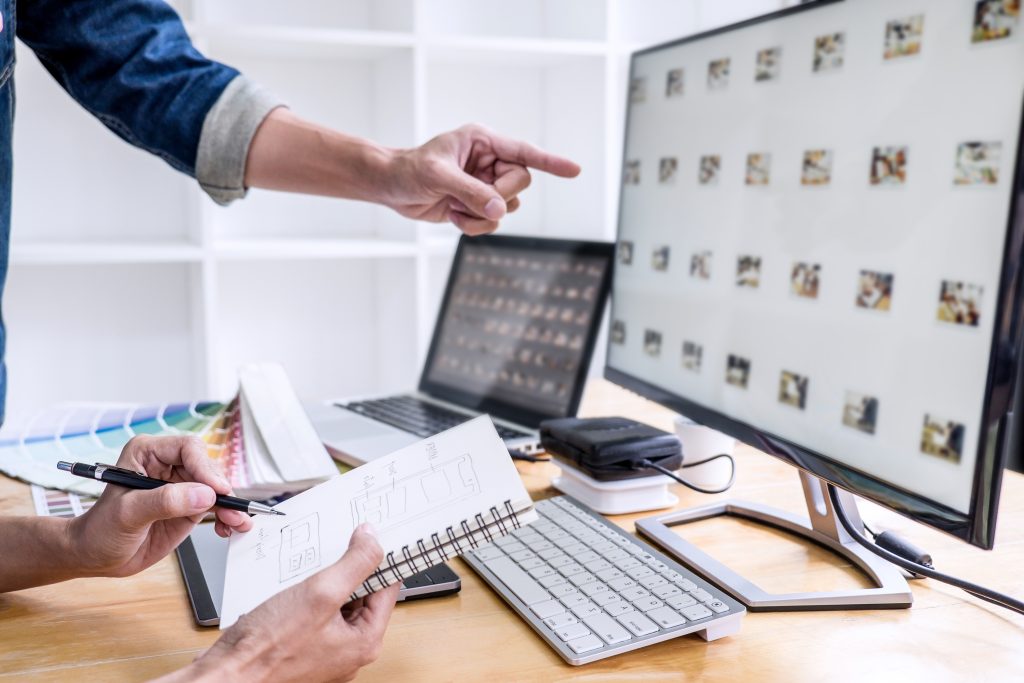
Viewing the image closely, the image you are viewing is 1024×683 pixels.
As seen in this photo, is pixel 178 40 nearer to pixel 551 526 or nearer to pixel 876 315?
pixel 551 526

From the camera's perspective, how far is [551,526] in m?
0.85

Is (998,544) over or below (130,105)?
below

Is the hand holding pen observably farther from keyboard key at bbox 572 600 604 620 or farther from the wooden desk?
keyboard key at bbox 572 600 604 620

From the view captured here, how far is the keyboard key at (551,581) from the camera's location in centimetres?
73

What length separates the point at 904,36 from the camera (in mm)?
678

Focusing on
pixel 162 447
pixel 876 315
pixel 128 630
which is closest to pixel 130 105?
pixel 162 447

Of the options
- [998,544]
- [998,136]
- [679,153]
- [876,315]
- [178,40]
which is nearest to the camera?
[998,136]

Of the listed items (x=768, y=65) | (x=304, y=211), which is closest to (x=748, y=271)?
(x=768, y=65)

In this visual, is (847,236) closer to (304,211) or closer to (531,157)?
(531,157)

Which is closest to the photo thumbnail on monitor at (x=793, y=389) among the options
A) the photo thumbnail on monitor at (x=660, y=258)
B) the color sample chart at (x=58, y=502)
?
the photo thumbnail on monitor at (x=660, y=258)

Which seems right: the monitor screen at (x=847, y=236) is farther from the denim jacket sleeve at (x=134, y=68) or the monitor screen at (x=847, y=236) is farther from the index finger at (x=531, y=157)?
the denim jacket sleeve at (x=134, y=68)

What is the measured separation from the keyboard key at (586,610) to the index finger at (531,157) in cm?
48

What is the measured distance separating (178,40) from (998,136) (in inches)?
38.8

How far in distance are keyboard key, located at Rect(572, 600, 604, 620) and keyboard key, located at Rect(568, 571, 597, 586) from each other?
0.03 metres
